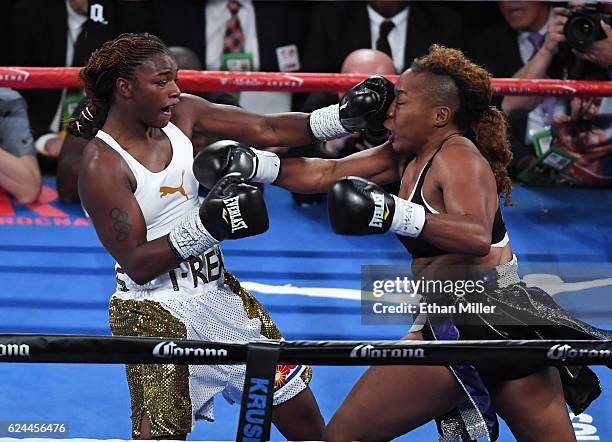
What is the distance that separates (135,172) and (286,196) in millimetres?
2832

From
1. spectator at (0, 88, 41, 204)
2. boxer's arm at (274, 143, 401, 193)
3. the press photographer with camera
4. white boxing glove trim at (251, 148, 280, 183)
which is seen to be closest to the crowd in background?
spectator at (0, 88, 41, 204)

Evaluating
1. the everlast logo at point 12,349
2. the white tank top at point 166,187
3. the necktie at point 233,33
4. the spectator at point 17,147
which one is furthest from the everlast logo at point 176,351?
the necktie at point 233,33

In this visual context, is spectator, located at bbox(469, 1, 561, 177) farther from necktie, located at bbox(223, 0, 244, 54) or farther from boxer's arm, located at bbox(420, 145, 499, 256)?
boxer's arm, located at bbox(420, 145, 499, 256)

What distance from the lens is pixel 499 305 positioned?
264 centimetres

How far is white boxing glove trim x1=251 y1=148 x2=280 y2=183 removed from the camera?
9.46 feet

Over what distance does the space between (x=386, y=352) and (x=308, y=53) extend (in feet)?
11.8

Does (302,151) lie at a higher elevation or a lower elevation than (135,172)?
lower

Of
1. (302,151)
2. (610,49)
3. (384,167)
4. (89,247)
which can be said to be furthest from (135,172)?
(610,49)

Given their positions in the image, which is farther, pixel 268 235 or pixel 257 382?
pixel 268 235

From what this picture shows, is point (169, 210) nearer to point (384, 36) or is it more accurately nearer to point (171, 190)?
point (171, 190)

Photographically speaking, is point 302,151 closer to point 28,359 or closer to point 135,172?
point 135,172

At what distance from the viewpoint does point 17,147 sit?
5.11 m

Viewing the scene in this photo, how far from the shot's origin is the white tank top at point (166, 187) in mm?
2656

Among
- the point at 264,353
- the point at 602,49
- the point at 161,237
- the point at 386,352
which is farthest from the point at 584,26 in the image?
the point at 264,353
